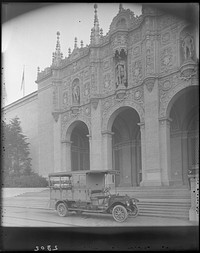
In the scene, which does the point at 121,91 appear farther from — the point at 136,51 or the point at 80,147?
the point at 80,147

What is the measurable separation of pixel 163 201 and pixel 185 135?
0.95 m

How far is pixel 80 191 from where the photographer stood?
493 cm

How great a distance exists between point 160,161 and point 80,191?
120 centimetres

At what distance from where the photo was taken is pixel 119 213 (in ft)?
15.1

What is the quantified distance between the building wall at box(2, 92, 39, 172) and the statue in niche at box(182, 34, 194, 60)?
227 centimetres

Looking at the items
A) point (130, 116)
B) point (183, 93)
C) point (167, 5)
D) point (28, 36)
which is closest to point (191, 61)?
point (183, 93)

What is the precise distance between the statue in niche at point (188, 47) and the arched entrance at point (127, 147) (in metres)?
1.10

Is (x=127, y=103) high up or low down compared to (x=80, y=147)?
up

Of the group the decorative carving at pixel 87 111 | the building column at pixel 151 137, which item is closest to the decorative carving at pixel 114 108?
the building column at pixel 151 137

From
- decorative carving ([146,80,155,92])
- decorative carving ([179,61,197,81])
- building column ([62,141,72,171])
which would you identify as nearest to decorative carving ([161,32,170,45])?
decorative carving ([179,61,197,81])

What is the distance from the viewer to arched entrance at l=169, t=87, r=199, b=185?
468 centimetres

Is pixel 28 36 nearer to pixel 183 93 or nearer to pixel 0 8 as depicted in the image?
pixel 0 8

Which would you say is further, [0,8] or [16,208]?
[16,208]

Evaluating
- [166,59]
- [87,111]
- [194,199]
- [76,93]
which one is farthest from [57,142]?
[194,199]
